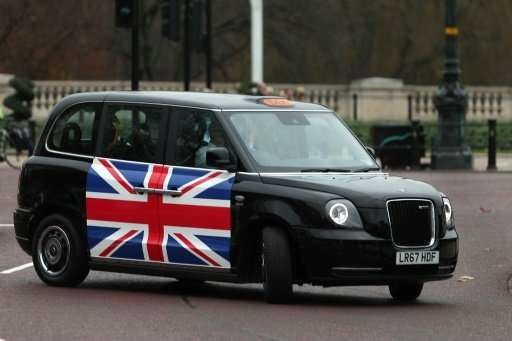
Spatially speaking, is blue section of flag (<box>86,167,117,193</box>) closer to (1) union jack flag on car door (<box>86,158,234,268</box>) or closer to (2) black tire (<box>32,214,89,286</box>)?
(1) union jack flag on car door (<box>86,158,234,268</box>)

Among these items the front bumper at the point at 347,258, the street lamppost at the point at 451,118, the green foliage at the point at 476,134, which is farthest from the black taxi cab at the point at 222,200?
the green foliage at the point at 476,134

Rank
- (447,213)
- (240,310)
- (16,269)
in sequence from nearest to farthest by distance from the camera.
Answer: (240,310), (447,213), (16,269)

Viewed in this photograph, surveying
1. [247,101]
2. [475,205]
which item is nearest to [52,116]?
[247,101]

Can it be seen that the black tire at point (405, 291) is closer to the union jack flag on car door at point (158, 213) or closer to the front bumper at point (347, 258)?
the front bumper at point (347, 258)

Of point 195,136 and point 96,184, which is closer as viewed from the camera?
point 195,136

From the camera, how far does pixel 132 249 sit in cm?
→ 1356

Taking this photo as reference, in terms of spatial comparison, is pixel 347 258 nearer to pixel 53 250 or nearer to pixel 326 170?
pixel 326 170

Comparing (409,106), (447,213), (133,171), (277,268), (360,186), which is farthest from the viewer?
(409,106)

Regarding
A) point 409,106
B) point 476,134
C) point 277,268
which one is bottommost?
point 277,268

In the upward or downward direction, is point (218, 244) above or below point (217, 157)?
below

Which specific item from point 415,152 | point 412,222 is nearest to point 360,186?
point 412,222

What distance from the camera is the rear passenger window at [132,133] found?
13.7 meters

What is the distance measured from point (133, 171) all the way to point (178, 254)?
32.1 inches

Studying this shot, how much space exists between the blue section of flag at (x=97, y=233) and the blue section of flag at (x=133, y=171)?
0.40 metres
